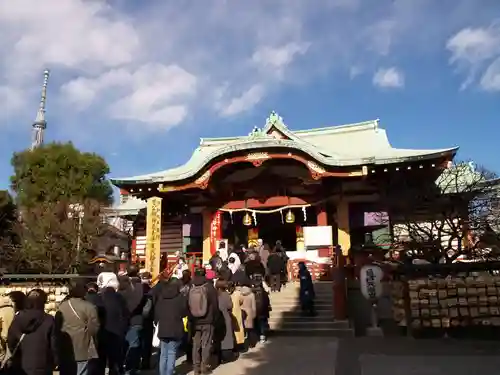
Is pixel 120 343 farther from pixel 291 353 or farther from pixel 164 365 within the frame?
pixel 291 353

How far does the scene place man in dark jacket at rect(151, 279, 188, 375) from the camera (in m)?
6.58

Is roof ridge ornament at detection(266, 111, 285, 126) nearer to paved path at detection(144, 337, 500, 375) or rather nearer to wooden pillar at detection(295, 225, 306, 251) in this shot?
wooden pillar at detection(295, 225, 306, 251)

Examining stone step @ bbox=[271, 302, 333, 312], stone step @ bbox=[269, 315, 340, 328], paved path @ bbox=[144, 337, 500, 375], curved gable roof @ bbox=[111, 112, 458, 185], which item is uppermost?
curved gable roof @ bbox=[111, 112, 458, 185]

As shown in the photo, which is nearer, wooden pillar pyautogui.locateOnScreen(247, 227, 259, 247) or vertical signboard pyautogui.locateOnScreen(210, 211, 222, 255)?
vertical signboard pyautogui.locateOnScreen(210, 211, 222, 255)

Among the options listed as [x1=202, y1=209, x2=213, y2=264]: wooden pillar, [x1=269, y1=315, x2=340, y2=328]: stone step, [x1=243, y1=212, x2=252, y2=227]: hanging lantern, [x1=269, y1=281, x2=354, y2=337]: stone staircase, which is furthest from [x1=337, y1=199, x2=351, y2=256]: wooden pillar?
[x1=269, y1=315, x2=340, y2=328]: stone step

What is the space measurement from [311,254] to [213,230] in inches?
186

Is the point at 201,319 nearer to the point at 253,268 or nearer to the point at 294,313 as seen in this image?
the point at 253,268

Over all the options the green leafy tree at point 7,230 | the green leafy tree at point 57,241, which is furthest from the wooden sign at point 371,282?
the green leafy tree at point 7,230

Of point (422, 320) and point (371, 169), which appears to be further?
point (371, 169)

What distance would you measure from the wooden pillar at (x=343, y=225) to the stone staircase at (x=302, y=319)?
5.08 metres

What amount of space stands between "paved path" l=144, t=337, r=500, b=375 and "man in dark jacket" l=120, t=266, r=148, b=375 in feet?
2.10

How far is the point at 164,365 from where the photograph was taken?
664cm

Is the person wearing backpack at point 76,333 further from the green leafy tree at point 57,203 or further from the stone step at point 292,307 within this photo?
the green leafy tree at point 57,203

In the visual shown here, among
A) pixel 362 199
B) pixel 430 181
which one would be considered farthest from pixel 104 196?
pixel 430 181
